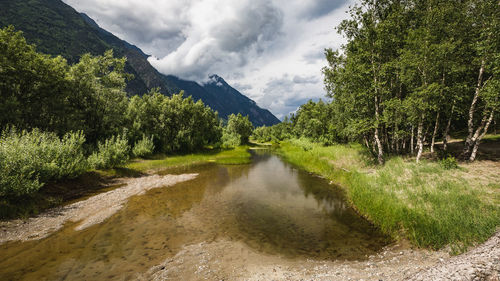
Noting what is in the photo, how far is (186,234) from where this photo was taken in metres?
11.3

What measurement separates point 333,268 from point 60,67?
35982 millimetres

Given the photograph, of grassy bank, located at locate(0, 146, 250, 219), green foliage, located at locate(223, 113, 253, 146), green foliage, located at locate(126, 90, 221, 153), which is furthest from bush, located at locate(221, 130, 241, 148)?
grassy bank, located at locate(0, 146, 250, 219)

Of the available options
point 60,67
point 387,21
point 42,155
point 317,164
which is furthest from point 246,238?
point 60,67

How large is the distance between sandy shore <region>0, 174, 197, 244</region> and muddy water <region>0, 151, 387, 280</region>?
761mm

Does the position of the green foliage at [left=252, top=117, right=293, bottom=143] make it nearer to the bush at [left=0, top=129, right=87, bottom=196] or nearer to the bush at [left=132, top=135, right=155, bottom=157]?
the bush at [left=132, top=135, right=155, bottom=157]

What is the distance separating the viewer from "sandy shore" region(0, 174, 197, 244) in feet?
34.9

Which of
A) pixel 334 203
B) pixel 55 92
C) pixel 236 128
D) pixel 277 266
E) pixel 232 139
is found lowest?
pixel 277 266

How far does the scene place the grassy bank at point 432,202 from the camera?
852 cm

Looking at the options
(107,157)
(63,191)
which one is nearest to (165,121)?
(107,157)

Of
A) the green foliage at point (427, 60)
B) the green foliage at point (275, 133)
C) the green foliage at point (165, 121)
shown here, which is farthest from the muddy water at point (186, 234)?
the green foliage at point (275, 133)

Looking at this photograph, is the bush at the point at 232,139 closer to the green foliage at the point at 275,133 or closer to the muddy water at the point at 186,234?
the green foliage at the point at 275,133

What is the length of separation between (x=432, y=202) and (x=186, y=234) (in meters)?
15.2

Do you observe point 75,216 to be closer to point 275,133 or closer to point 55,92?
point 55,92

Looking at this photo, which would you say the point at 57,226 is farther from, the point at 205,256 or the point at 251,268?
the point at 251,268
